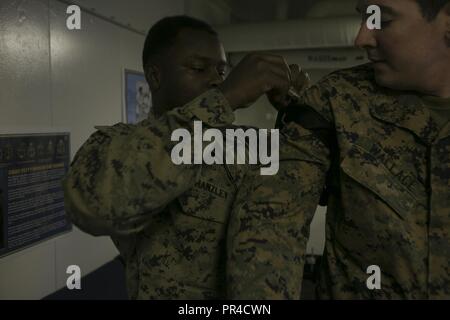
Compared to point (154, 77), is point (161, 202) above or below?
below

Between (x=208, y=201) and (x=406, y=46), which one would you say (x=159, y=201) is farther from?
(x=406, y=46)

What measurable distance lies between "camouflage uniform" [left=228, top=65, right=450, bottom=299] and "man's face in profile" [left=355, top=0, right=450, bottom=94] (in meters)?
0.05

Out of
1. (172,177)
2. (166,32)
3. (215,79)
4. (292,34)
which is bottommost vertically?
(172,177)

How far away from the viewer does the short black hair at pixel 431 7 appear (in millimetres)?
645

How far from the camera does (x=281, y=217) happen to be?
2.18ft

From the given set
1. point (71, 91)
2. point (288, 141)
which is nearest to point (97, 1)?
point (71, 91)

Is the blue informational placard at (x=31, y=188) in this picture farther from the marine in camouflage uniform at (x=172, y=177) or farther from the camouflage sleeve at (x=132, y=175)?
the camouflage sleeve at (x=132, y=175)

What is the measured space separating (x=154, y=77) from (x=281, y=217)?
459mm

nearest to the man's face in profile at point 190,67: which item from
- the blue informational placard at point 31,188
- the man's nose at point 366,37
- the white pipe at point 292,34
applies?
the man's nose at point 366,37

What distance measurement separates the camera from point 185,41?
35.3 inches

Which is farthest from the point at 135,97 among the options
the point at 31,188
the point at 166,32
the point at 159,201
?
the point at 159,201

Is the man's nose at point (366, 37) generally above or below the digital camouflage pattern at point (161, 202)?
above

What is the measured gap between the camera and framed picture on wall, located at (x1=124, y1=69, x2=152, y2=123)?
6.79 feet

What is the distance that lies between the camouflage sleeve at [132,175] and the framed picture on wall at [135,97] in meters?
1.46
